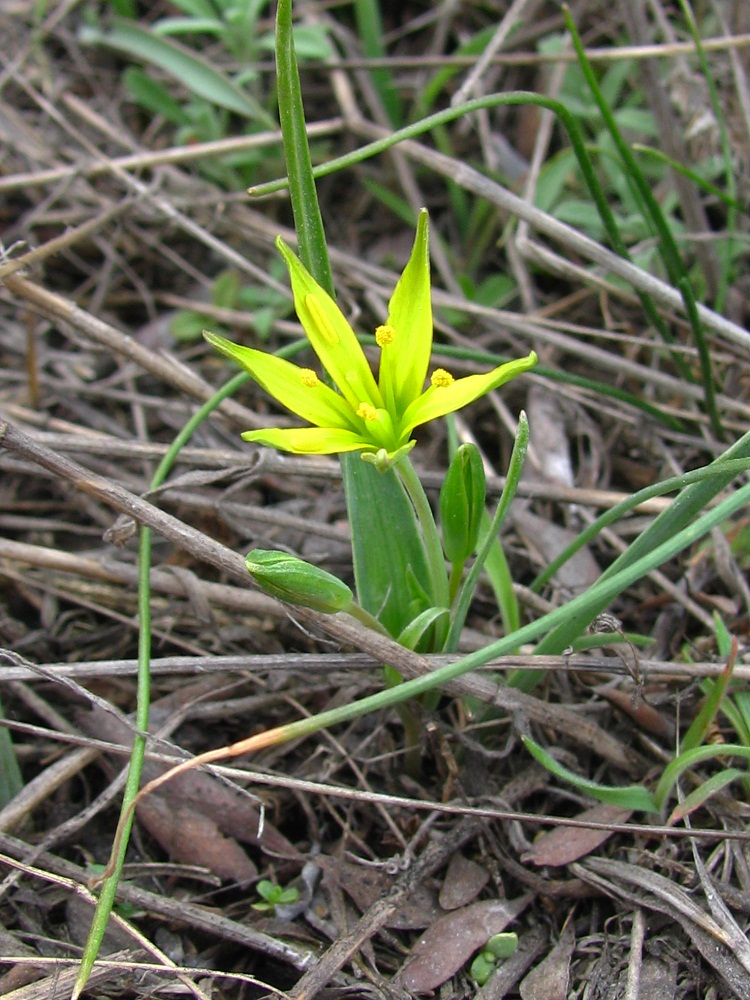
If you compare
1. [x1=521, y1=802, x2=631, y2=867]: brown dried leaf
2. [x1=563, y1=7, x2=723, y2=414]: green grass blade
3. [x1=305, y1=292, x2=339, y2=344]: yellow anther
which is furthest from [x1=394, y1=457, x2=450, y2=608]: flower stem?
[x1=563, y1=7, x2=723, y2=414]: green grass blade

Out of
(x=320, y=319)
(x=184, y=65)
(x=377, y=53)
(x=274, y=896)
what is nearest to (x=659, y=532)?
(x=320, y=319)

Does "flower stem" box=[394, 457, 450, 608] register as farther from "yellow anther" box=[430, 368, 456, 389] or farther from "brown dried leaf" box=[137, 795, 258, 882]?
A: "brown dried leaf" box=[137, 795, 258, 882]

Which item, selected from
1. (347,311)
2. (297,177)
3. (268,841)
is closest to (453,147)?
(347,311)

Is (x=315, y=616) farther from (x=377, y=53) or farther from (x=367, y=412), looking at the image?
(x=377, y=53)

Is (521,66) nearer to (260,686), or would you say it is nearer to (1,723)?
(260,686)

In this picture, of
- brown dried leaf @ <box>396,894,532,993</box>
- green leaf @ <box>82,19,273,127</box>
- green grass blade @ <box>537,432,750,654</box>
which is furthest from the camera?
green leaf @ <box>82,19,273,127</box>

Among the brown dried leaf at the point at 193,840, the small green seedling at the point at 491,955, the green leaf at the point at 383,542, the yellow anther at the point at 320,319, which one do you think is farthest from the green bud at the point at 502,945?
the yellow anther at the point at 320,319

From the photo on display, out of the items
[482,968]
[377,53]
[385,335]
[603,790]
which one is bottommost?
[482,968]
